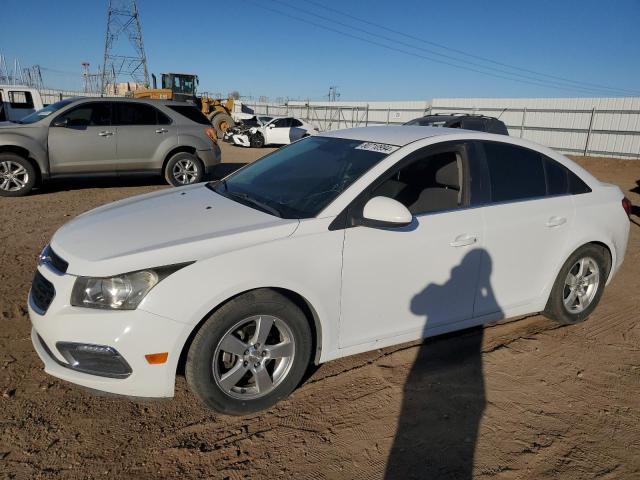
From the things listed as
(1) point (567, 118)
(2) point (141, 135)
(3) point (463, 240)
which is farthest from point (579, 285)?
(1) point (567, 118)

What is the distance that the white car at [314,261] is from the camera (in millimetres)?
2449

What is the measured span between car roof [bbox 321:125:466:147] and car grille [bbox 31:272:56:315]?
2341 millimetres

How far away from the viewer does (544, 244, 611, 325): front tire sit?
3.95 m

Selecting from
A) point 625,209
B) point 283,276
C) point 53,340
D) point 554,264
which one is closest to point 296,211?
point 283,276

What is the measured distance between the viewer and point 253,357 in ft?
8.91

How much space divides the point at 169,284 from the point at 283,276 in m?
0.62

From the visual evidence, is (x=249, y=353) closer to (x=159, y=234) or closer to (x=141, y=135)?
(x=159, y=234)

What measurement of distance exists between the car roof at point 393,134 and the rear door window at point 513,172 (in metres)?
0.35

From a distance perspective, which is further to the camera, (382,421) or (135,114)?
(135,114)

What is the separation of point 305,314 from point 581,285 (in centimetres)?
272

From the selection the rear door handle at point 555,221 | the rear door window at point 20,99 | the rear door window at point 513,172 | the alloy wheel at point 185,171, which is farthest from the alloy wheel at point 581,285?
the rear door window at point 20,99

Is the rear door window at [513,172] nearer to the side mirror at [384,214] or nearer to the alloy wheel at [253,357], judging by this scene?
the side mirror at [384,214]

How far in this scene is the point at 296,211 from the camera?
2967 mm

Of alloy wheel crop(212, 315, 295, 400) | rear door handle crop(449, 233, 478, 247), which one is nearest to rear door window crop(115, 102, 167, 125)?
alloy wheel crop(212, 315, 295, 400)
